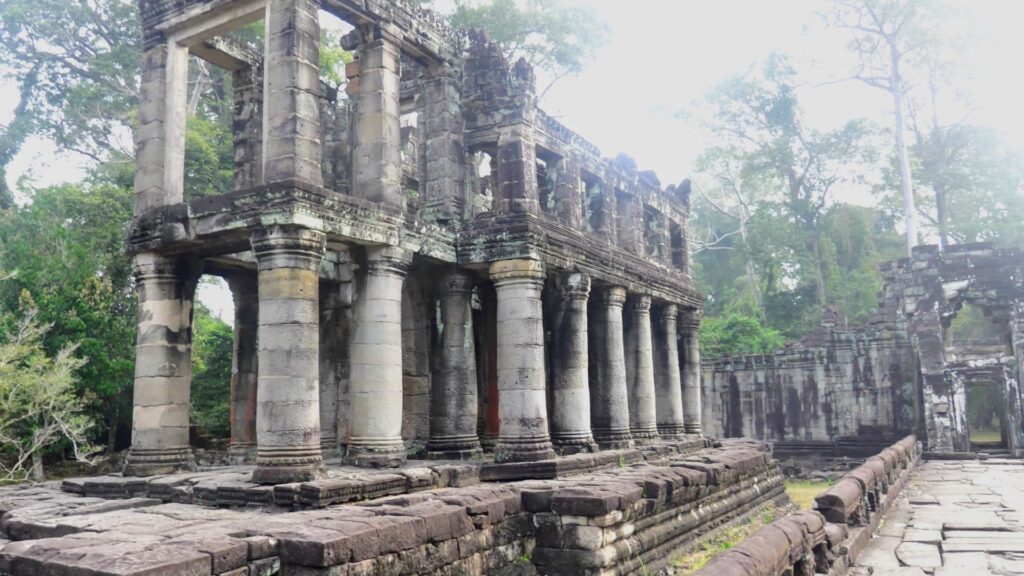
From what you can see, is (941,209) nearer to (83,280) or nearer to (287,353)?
(83,280)

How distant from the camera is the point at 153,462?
1057cm

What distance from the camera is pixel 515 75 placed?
43.3ft

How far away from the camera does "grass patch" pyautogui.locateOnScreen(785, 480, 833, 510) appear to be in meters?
18.4

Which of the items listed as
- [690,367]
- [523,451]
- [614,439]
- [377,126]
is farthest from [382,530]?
[690,367]

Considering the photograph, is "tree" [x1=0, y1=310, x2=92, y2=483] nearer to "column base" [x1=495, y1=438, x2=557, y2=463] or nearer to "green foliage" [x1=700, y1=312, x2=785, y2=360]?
"column base" [x1=495, y1=438, x2=557, y2=463]

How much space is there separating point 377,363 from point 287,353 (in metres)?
1.67

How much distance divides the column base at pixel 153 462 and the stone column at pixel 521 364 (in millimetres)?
4513

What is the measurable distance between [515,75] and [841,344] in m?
17.7

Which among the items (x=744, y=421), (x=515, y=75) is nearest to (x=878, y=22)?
(x=744, y=421)

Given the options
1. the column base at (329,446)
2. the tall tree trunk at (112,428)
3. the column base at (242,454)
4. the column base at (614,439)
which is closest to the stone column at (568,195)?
the column base at (614,439)

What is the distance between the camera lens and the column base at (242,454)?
12.7 m

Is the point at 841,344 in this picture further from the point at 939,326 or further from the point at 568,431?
the point at 568,431

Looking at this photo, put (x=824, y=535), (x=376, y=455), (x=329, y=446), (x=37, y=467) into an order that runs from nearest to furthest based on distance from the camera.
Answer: (x=824, y=535), (x=376, y=455), (x=329, y=446), (x=37, y=467)

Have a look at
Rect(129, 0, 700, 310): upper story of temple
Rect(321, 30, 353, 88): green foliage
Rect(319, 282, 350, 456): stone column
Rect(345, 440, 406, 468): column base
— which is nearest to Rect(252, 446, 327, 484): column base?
Rect(345, 440, 406, 468): column base
